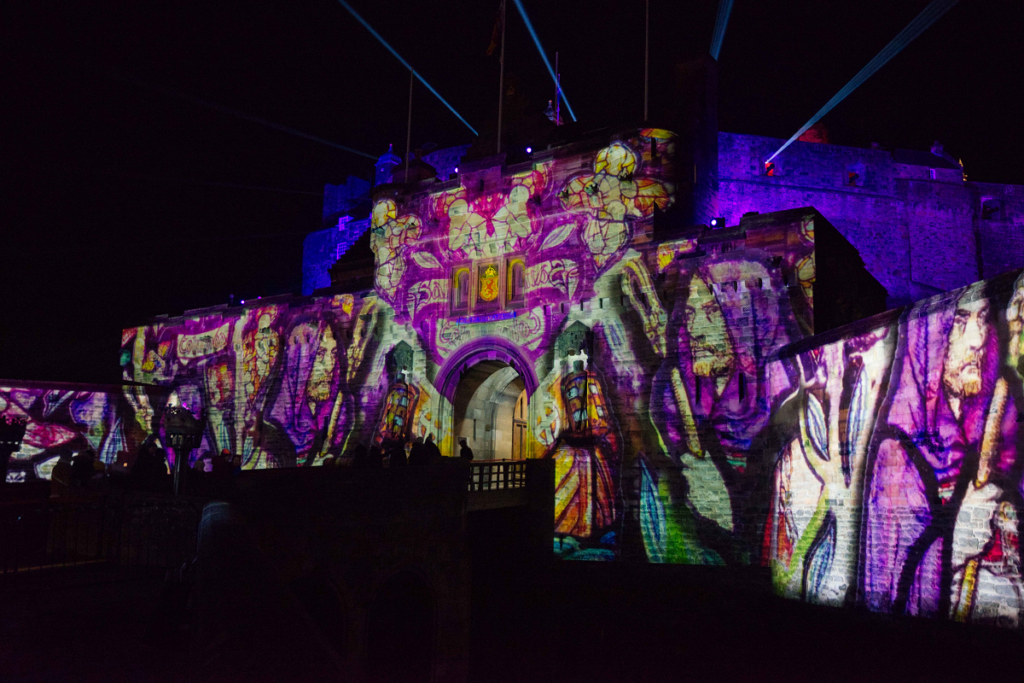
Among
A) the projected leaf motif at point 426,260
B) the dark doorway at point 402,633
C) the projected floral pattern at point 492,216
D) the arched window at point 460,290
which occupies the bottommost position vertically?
the dark doorway at point 402,633

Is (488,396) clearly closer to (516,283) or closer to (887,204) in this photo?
(516,283)

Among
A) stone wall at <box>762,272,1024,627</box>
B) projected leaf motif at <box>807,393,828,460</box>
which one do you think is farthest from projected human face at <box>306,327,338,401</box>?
projected leaf motif at <box>807,393,828,460</box>

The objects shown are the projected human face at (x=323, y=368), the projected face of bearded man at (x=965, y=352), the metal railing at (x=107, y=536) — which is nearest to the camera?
the metal railing at (x=107, y=536)

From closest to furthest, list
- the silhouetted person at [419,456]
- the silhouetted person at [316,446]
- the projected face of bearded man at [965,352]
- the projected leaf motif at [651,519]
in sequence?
the projected face of bearded man at [965,352], the silhouetted person at [419,456], the projected leaf motif at [651,519], the silhouetted person at [316,446]

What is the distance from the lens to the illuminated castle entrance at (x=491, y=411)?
21.1m

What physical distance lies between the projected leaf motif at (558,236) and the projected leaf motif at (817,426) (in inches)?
298

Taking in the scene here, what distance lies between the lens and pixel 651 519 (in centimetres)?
1723

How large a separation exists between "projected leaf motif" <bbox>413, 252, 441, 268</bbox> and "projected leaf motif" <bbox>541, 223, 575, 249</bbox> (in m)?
3.41

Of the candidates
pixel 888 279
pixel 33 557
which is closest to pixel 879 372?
pixel 33 557

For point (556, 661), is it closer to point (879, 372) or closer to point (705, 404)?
point (705, 404)

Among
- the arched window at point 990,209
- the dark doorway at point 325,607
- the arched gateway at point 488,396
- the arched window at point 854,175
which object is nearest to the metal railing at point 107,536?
the dark doorway at point 325,607

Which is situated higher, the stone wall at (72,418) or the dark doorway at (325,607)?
the stone wall at (72,418)

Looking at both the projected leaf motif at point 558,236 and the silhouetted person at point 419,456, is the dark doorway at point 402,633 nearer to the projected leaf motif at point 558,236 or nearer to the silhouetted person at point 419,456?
the silhouetted person at point 419,456

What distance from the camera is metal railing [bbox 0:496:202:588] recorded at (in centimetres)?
937
